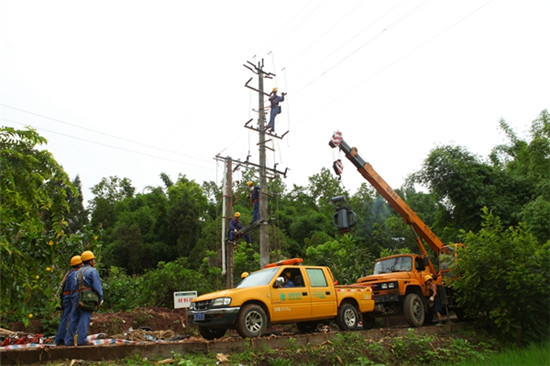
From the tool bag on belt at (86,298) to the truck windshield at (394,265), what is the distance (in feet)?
31.2

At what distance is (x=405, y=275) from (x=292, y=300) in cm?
484

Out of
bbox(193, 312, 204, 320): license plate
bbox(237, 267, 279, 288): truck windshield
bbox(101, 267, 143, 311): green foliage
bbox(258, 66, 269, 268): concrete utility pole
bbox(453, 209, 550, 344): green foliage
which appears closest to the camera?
bbox(193, 312, 204, 320): license plate

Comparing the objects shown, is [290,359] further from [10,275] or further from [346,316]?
[10,275]

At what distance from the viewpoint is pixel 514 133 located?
37.3m

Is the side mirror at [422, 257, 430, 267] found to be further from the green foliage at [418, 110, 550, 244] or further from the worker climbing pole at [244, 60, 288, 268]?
the green foliage at [418, 110, 550, 244]

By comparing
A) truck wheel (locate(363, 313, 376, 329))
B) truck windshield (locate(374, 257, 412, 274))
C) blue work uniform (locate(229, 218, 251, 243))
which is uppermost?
blue work uniform (locate(229, 218, 251, 243))

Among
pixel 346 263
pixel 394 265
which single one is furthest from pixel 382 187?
pixel 346 263

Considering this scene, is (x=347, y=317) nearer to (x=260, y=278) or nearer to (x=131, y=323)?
(x=260, y=278)

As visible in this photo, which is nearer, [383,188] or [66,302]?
[66,302]

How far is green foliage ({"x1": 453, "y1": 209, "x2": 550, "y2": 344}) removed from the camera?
11938 mm

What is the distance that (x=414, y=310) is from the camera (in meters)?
12.7

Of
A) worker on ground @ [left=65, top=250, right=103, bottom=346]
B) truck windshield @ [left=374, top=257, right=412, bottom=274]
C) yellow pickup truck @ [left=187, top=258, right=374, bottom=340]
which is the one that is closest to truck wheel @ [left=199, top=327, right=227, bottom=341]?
yellow pickup truck @ [left=187, top=258, right=374, bottom=340]

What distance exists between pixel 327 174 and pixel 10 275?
2571 inches

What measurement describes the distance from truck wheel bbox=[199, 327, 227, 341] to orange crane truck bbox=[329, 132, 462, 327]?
5203 mm
